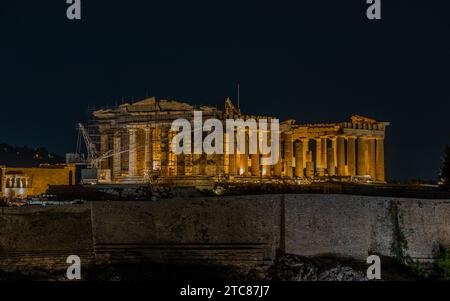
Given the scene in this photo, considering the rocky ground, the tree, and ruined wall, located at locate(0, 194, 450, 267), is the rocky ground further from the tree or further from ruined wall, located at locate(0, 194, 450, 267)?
the tree

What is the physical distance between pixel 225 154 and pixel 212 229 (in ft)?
93.5

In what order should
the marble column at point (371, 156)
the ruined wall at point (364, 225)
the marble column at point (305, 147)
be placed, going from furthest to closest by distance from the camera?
the marble column at point (305, 147) < the marble column at point (371, 156) < the ruined wall at point (364, 225)

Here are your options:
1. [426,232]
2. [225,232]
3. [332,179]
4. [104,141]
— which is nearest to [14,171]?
[104,141]

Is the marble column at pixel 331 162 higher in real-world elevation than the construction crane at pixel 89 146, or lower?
lower

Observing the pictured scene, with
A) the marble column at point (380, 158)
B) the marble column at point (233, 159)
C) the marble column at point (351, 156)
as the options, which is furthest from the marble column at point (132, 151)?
the marble column at point (380, 158)

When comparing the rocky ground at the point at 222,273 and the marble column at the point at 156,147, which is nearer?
the rocky ground at the point at 222,273

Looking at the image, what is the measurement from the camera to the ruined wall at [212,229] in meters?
41.8

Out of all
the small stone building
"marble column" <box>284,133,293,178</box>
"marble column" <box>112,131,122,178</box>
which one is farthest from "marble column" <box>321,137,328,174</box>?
the small stone building

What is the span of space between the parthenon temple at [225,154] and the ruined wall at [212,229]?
2379 cm

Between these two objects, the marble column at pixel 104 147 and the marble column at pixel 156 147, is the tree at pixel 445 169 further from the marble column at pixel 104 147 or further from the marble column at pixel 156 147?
the marble column at pixel 104 147

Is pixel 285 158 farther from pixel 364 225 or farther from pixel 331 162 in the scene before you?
pixel 364 225

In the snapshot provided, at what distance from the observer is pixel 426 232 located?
4519 cm

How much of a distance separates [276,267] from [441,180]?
1034 inches

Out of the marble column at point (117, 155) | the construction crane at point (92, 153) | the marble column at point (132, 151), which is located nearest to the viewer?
the marble column at point (132, 151)
